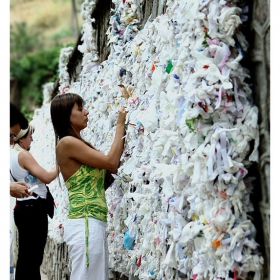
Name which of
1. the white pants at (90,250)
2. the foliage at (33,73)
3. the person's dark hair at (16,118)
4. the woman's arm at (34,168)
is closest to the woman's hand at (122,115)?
the white pants at (90,250)

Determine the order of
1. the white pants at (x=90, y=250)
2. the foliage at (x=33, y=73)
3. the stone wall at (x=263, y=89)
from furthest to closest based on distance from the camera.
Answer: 1. the foliage at (x=33, y=73)
2. the white pants at (x=90, y=250)
3. the stone wall at (x=263, y=89)

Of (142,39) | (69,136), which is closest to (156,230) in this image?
(69,136)

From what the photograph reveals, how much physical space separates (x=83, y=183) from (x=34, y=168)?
1127 millimetres

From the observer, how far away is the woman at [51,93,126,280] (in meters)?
3.44

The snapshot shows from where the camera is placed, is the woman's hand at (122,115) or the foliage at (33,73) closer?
the woman's hand at (122,115)

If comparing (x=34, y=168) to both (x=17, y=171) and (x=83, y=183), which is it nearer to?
(x=17, y=171)

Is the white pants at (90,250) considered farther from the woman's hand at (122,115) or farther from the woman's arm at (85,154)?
the woman's hand at (122,115)

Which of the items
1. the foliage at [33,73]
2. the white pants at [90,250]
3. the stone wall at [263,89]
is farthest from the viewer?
the foliage at [33,73]

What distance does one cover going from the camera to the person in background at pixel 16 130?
4363 millimetres

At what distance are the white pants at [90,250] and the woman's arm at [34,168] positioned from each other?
107 cm

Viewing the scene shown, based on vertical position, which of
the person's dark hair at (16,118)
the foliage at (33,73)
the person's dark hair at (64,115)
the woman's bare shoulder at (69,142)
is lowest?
the woman's bare shoulder at (69,142)

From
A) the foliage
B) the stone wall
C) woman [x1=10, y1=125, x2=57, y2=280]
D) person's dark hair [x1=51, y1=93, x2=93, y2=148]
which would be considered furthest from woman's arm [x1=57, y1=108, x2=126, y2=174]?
the foliage

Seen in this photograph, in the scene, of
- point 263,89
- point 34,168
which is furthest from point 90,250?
point 263,89
